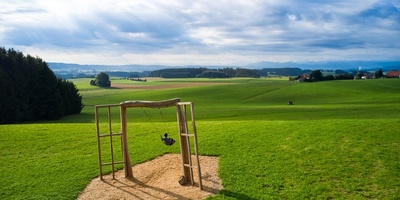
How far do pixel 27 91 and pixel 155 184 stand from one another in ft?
175

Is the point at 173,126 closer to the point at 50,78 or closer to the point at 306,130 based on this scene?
the point at 306,130

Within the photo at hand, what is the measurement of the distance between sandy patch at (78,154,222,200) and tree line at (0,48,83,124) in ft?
151

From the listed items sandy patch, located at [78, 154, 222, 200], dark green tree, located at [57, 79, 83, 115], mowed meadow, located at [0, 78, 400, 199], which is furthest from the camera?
dark green tree, located at [57, 79, 83, 115]

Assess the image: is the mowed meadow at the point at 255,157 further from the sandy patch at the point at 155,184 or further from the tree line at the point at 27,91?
the tree line at the point at 27,91

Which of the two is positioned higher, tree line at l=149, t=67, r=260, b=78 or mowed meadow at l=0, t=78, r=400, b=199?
tree line at l=149, t=67, r=260, b=78

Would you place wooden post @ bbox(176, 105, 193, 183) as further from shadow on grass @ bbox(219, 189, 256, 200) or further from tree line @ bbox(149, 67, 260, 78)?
tree line @ bbox(149, 67, 260, 78)

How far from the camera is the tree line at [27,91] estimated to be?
186ft

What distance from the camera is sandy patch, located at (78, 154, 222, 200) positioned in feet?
47.6

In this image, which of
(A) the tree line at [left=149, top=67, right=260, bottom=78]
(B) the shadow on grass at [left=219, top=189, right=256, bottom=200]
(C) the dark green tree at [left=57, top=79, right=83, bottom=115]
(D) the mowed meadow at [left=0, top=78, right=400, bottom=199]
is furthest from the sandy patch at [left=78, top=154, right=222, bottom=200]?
(A) the tree line at [left=149, top=67, right=260, bottom=78]

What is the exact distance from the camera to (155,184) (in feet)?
52.2

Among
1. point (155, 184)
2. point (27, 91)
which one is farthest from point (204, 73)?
point (155, 184)

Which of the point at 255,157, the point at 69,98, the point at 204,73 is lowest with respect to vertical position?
the point at 69,98

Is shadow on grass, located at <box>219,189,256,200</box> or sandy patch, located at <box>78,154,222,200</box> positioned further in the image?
sandy patch, located at <box>78,154,222,200</box>

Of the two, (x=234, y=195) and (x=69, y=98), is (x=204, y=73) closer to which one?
(x=69, y=98)
